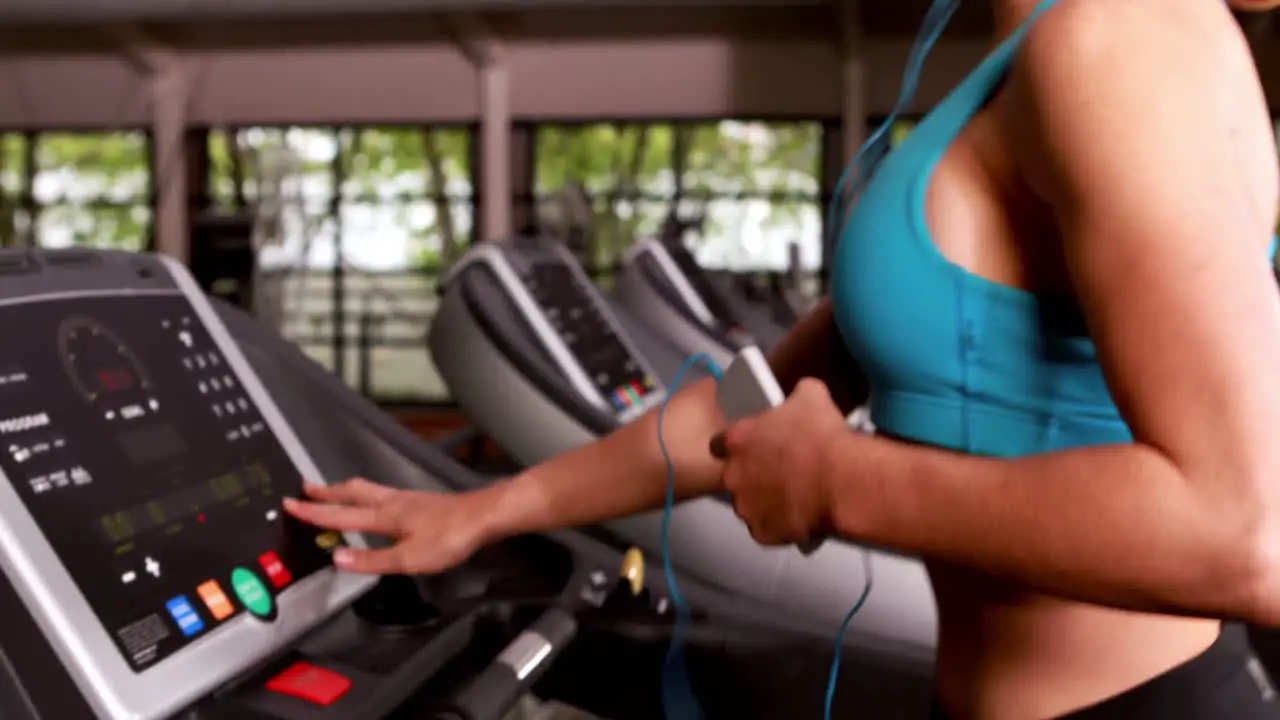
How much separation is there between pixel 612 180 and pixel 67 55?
14.5 ft

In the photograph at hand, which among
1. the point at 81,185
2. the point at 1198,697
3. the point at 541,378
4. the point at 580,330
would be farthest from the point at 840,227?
the point at 81,185

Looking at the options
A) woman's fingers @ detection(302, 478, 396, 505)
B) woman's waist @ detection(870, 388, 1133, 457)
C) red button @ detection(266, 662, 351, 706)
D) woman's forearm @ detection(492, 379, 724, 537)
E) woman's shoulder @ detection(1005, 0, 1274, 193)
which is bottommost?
red button @ detection(266, 662, 351, 706)

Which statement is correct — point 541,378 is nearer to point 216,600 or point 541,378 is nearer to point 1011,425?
point 216,600

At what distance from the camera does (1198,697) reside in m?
0.66

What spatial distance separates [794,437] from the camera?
1.95 ft

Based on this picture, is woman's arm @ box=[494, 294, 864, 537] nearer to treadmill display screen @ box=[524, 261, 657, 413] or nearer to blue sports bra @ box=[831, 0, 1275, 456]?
blue sports bra @ box=[831, 0, 1275, 456]

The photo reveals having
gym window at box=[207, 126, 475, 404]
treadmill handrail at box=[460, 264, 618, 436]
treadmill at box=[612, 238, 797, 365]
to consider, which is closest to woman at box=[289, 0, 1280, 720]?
treadmill handrail at box=[460, 264, 618, 436]

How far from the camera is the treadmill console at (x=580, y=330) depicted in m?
1.96

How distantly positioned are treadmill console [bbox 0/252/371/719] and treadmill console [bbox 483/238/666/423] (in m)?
0.97

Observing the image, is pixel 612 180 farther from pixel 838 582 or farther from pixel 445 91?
pixel 838 582

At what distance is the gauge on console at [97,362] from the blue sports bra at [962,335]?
0.55 m

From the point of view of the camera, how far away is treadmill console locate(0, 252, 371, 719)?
72 centimetres

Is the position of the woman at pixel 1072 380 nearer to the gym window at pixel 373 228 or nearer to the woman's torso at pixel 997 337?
the woman's torso at pixel 997 337

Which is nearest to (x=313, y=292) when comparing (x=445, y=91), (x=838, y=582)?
(x=445, y=91)
